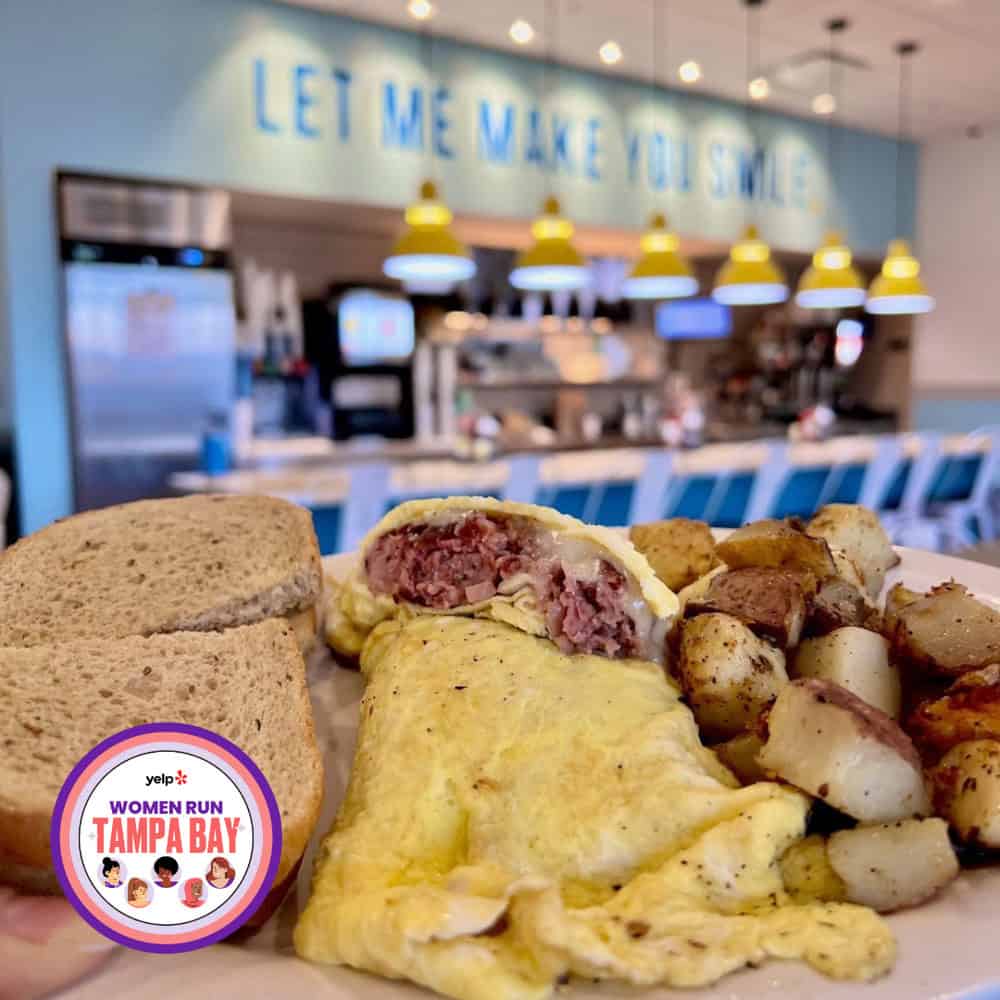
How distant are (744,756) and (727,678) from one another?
0.11 m

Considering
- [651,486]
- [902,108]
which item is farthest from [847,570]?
[902,108]

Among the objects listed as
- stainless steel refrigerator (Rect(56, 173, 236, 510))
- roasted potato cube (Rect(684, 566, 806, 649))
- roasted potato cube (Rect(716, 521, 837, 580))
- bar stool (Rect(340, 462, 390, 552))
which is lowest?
bar stool (Rect(340, 462, 390, 552))

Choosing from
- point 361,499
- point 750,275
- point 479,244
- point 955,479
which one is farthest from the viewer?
point 479,244

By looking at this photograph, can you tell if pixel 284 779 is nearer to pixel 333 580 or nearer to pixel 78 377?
pixel 333 580

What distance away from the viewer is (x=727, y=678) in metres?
1.26

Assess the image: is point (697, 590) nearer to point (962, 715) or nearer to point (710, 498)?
point (962, 715)

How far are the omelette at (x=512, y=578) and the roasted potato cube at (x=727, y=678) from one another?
0.09m

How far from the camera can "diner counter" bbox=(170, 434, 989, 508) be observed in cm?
502

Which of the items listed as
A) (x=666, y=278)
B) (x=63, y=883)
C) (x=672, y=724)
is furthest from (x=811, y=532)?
(x=666, y=278)

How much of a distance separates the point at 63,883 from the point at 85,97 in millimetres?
6041

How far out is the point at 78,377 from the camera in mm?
A: 5836

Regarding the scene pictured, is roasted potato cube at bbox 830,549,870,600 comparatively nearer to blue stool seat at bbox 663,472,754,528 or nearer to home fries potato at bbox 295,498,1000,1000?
home fries potato at bbox 295,498,1000,1000

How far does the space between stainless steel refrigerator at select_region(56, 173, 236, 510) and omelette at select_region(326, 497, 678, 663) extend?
190 inches

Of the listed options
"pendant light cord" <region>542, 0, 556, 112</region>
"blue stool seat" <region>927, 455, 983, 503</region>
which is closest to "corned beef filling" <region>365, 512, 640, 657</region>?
"pendant light cord" <region>542, 0, 556, 112</region>
